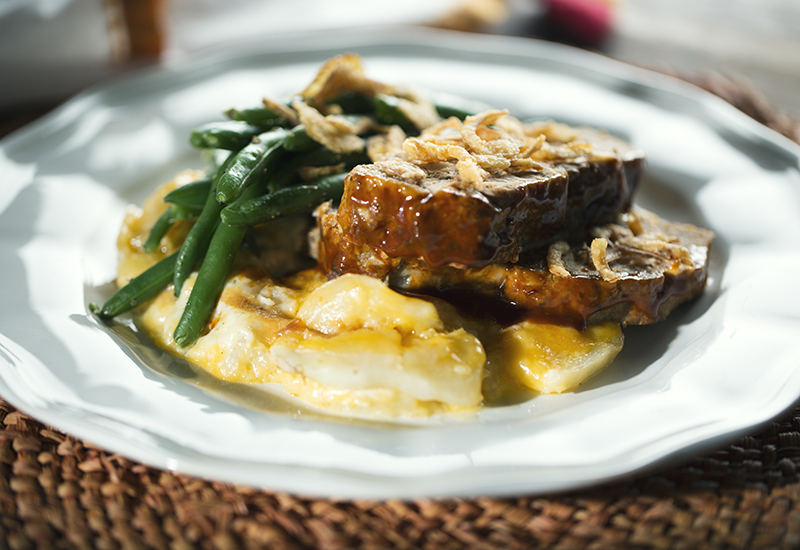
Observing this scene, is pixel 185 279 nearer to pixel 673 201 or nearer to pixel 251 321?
pixel 251 321

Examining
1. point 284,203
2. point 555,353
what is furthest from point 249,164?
point 555,353

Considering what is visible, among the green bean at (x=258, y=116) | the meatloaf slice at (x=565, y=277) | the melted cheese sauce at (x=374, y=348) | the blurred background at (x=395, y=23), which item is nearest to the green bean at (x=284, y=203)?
the meatloaf slice at (x=565, y=277)

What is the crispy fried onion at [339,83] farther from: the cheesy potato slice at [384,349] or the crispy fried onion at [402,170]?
the cheesy potato slice at [384,349]

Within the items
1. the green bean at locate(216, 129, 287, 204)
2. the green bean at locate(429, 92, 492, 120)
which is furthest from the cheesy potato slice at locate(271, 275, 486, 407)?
the green bean at locate(429, 92, 492, 120)

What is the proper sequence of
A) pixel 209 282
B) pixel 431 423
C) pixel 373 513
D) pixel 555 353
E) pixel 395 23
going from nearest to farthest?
pixel 373 513 < pixel 431 423 < pixel 555 353 < pixel 209 282 < pixel 395 23

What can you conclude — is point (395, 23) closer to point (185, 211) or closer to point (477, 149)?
point (185, 211)

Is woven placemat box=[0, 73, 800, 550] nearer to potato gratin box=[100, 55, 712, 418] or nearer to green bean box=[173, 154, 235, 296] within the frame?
potato gratin box=[100, 55, 712, 418]

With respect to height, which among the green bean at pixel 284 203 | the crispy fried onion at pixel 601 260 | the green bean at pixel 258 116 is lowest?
the green bean at pixel 284 203
